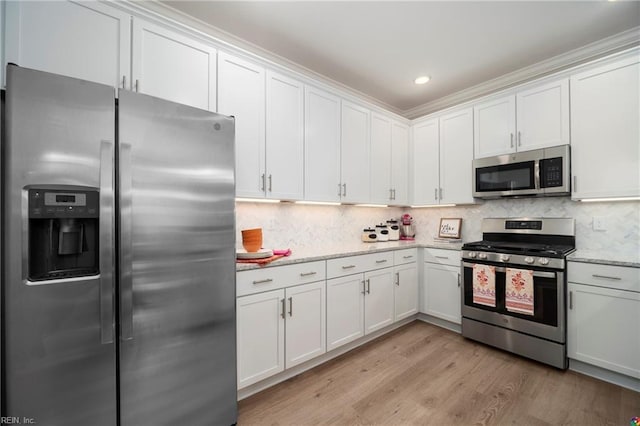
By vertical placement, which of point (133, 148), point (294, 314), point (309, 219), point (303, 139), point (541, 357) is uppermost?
point (303, 139)

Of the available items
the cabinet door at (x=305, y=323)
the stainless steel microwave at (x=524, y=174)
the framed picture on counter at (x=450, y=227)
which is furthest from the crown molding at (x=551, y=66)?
the cabinet door at (x=305, y=323)

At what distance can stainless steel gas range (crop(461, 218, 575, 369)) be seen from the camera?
2277mm

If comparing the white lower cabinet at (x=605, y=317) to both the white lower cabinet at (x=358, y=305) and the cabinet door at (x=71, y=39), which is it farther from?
the cabinet door at (x=71, y=39)

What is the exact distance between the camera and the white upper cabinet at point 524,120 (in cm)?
254

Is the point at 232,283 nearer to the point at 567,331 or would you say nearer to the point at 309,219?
the point at 309,219

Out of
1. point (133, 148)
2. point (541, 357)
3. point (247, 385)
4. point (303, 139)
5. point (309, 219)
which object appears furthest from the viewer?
point (309, 219)

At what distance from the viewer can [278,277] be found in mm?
2033

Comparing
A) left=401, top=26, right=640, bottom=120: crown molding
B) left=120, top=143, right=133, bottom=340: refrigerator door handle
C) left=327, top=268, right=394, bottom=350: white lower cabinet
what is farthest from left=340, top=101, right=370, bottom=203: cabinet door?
left=120, top=143, right=133, bottom=340: refrigerator door handle

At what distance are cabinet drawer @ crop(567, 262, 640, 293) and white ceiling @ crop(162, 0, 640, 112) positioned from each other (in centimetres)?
200

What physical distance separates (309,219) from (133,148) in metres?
1.91

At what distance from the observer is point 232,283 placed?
1648 mm

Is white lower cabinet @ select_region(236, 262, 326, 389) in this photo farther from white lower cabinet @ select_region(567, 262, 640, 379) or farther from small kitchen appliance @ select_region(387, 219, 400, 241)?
white lower cabinet @ select_region(567, 262, 640, 379)

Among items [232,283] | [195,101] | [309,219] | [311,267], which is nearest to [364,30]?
[195,101]

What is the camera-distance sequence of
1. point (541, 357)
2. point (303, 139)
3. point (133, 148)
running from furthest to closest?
point (303, 139) → point (541, 357) → point (133, 148)
